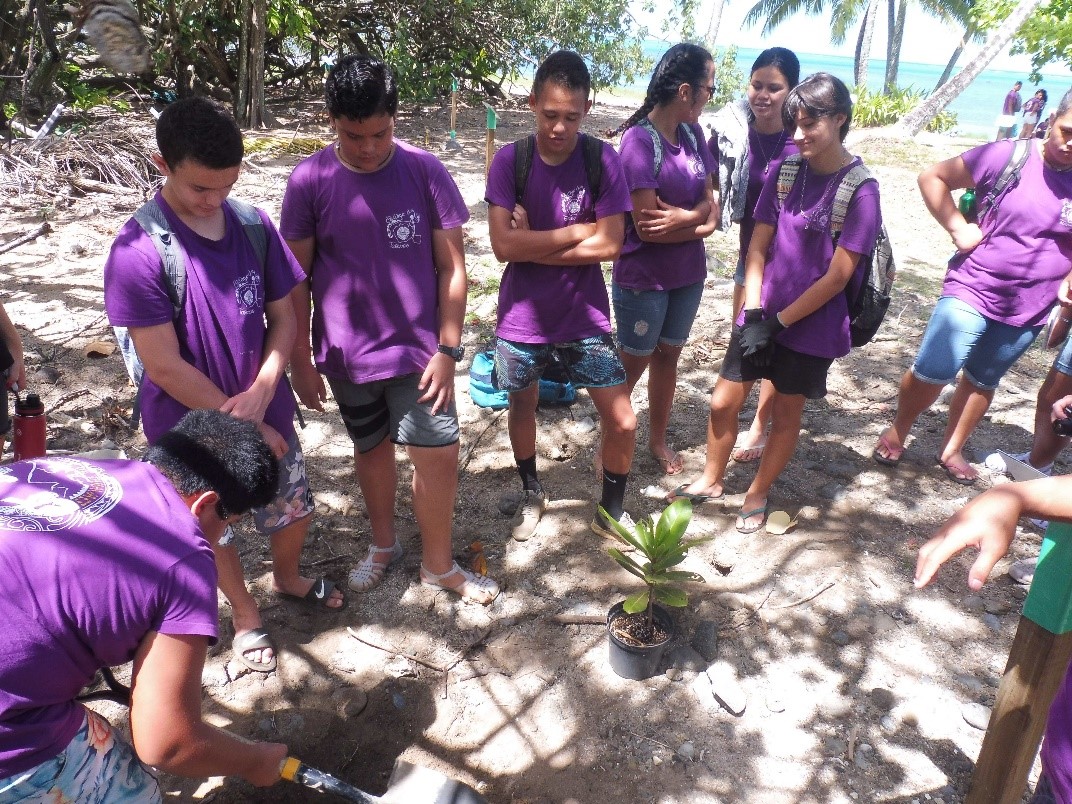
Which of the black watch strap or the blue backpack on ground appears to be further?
the blue backpack on ground

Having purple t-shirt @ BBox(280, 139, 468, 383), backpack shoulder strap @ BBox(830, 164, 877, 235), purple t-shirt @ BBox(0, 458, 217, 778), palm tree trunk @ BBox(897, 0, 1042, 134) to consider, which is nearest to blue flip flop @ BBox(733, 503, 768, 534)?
backpack shoulder strap @ BBox(830, 164, 877, 235)

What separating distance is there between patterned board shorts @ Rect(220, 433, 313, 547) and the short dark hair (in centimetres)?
154

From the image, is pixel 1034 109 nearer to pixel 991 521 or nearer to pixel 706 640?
pixel 706 640

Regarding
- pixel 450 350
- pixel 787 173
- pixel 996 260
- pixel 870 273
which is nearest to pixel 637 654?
pixel 450 350

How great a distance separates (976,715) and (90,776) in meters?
2.65

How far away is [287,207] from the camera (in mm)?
2502

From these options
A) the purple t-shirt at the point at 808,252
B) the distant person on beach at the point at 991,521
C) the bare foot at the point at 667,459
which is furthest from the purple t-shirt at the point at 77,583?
the bare foot at the point at 667,459

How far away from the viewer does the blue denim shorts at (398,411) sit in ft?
8.90

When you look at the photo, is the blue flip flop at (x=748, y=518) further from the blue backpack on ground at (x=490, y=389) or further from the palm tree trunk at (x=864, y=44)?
the palm tree trunk at (x=864, y=44)

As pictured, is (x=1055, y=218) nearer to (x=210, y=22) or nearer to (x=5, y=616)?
(x=5, y=616)

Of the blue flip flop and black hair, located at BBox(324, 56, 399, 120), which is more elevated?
black hair, located at BBox(324, 56, 399, 120)

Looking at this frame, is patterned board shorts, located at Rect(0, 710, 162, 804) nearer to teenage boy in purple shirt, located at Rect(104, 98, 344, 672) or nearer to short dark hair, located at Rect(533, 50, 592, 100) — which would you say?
teenage boy in purple shirt, located at Rect(104, 98, 344, 672)

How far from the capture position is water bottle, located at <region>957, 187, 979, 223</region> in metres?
3.49

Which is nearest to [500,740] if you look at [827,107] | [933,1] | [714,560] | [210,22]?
[714,560]
